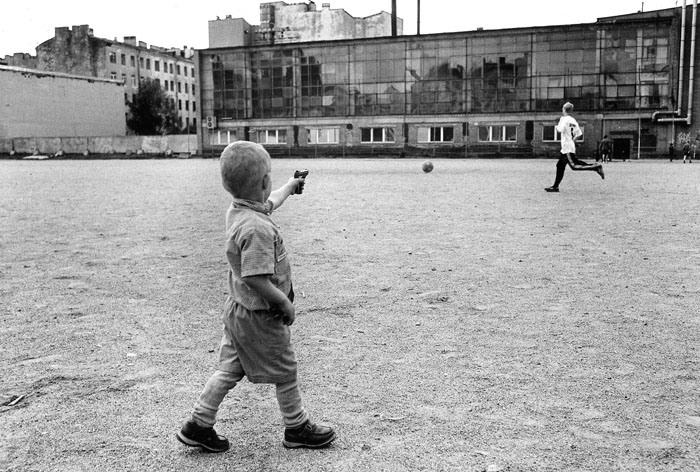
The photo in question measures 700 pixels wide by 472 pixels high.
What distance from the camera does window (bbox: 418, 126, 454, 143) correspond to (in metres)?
60.9

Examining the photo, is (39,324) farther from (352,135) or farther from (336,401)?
(352,135)

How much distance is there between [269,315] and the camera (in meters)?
3.19

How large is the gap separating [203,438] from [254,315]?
22.6 inches

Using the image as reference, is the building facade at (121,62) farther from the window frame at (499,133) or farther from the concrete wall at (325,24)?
the window frame at (499,133)

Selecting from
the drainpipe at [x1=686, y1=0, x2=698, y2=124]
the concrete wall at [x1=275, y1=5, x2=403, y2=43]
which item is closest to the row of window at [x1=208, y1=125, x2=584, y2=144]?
the drainpipe at [x1=686, y1=0, x2=698, y2=124]

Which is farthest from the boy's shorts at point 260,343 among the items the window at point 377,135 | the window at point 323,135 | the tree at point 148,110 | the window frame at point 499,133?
the tree at point 148,110

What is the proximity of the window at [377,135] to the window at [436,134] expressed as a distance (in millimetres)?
2616

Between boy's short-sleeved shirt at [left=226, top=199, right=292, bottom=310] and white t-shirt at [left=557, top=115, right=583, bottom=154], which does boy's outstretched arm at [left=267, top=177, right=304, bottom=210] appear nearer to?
boy's short-sleeved shirt at [left=226, top=199, right=292, bottom=310]

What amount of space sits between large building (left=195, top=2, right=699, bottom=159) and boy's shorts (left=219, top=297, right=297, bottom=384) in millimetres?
54271

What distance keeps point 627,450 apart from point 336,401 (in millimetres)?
1406

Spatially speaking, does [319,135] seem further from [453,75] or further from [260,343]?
[260,343]

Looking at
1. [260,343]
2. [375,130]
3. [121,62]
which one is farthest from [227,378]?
[121,62]

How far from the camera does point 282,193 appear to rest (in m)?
3.68

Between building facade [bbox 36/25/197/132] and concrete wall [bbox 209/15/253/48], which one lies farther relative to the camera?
building facade [bbox 36/25/197/132]
